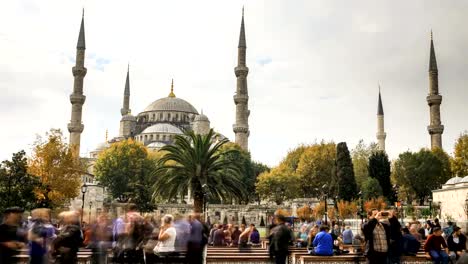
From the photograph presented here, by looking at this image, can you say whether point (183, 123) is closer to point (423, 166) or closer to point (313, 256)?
point (423, 166)

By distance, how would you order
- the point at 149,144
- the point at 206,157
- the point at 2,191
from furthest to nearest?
the point at 149,144, the point at 2,191, the point at 206,157

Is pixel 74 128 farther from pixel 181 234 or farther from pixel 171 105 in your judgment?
pixel 181 234

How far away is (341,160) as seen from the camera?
165 feet

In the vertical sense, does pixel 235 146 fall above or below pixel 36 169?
above

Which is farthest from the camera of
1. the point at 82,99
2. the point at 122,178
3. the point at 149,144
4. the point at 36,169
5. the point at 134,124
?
the point at 134,124

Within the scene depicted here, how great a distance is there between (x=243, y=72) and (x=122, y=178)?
862 inches

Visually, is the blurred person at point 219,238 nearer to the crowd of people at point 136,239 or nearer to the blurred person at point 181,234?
the crowd of people at point 136,239

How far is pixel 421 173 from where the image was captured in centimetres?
5841

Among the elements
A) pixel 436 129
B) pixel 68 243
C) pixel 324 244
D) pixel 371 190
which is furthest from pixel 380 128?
pixel 68 243

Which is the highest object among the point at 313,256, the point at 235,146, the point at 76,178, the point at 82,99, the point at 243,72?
the point at 243,72

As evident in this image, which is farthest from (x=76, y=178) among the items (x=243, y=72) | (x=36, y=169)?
(x=243, y=72)

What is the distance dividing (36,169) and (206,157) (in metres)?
20.5

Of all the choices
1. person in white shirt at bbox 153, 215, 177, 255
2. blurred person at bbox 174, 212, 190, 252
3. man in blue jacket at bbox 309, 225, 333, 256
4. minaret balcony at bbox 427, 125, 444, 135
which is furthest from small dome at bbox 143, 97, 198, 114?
person in white shirt at bbox 153, 215, 177, 255

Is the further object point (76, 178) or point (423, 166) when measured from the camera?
point (423, 166)
